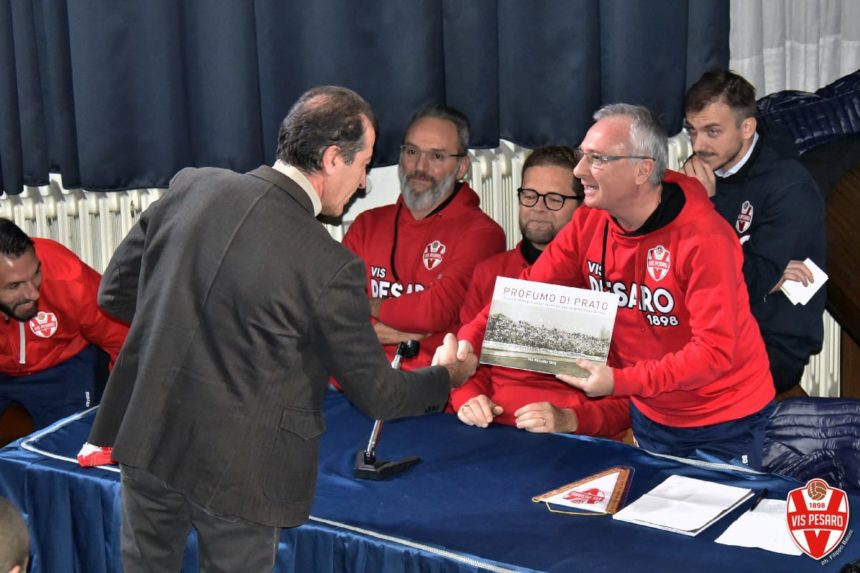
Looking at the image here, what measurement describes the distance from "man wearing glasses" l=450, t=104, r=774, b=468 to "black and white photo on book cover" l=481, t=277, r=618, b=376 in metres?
0.05

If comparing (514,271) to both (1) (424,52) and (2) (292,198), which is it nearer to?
(1) (424,52)

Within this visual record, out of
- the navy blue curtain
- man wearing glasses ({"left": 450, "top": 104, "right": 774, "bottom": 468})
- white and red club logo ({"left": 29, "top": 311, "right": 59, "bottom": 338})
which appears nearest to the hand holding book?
man wearing glasses ({"left": 450, "top": 104, "right": 774, "bottom": 468})

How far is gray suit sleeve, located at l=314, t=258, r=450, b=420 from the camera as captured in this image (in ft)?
6.67

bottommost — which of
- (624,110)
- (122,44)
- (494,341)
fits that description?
(494,341)

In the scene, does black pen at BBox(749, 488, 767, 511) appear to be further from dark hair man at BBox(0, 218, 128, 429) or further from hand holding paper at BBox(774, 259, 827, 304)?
dark hair man at BBox(0, 218, 128, 429)

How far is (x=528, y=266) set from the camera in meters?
3.48

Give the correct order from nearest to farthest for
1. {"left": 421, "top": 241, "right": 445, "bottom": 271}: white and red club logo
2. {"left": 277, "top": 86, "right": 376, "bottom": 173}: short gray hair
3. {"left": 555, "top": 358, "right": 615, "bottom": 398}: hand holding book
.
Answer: {"left": 277, "top": 86, "right": 376, "bottom": 173}: short gray hair → {"left": 555, "top": 358, "right": 615, "bottom": 398}: hand holding book → {"left": 421, "top": 241, "right": 445, "bottom": 271}: white and red club logo

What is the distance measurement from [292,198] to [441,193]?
5.93 ft

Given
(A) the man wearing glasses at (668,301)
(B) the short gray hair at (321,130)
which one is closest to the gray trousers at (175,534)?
(B) the short gray hair at (321,130)

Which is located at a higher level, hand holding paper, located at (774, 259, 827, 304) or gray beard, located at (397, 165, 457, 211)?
gray beard, located at (397, 165, 457, 211)

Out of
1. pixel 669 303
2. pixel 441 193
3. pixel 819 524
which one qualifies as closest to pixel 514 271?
pixel 441 193

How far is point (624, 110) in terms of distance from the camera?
9.58 feet

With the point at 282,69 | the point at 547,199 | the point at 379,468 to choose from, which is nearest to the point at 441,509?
the point at 379,468

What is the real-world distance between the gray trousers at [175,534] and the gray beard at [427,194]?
187cm
